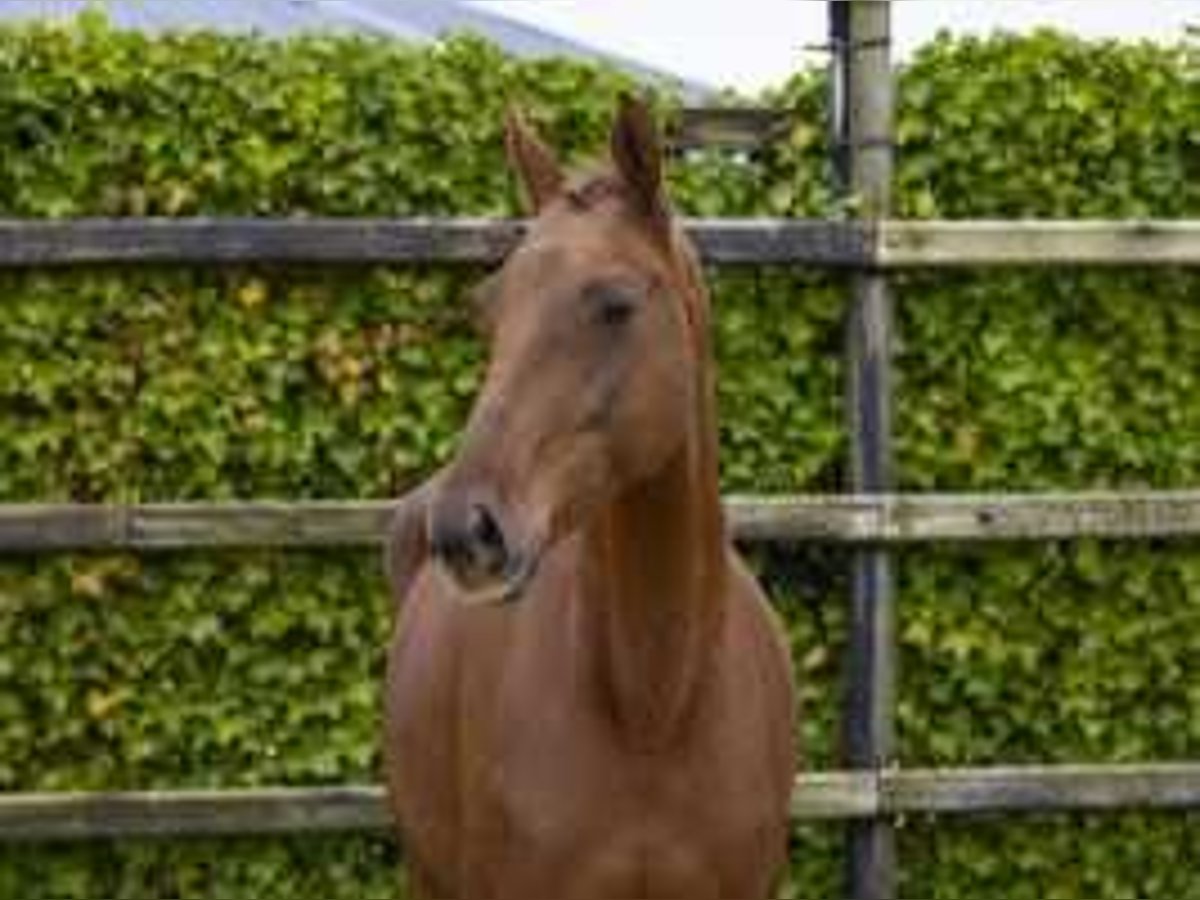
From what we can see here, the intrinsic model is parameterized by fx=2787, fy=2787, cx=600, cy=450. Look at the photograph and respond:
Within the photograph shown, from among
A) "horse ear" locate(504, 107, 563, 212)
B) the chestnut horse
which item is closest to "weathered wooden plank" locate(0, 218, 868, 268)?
the chestnut horse

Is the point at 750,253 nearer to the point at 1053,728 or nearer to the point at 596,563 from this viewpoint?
the point at 1053,728

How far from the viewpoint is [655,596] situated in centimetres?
442

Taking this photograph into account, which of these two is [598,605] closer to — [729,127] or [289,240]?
[289,240]

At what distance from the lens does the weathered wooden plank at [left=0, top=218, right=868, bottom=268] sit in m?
6.26

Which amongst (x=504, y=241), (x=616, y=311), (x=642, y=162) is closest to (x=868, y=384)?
(x=504, y=241)

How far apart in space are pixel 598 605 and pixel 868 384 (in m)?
2.26

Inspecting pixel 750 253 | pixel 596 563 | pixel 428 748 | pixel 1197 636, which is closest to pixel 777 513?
pixel 750 253

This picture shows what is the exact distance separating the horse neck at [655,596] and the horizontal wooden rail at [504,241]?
2000 mm

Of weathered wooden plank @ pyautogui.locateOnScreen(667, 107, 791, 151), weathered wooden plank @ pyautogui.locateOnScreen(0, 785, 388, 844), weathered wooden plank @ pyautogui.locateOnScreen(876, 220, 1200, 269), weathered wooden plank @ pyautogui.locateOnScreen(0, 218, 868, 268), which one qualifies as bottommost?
weathered wooden plank @ pyautogui.locateOnScreen(0, 785, 388, 844)

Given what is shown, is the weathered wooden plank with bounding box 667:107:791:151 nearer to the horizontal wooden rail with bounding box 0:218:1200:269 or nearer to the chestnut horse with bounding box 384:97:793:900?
the horizontal wooden rail with bounding box 0:218:1200:269

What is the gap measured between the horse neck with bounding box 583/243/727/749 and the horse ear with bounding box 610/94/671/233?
29 cm

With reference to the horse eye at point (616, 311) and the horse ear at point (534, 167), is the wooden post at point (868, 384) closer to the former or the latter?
the horse ear at point (534, 167)

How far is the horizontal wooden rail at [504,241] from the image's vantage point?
6277 mm

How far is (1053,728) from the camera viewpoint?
22.5 ft
